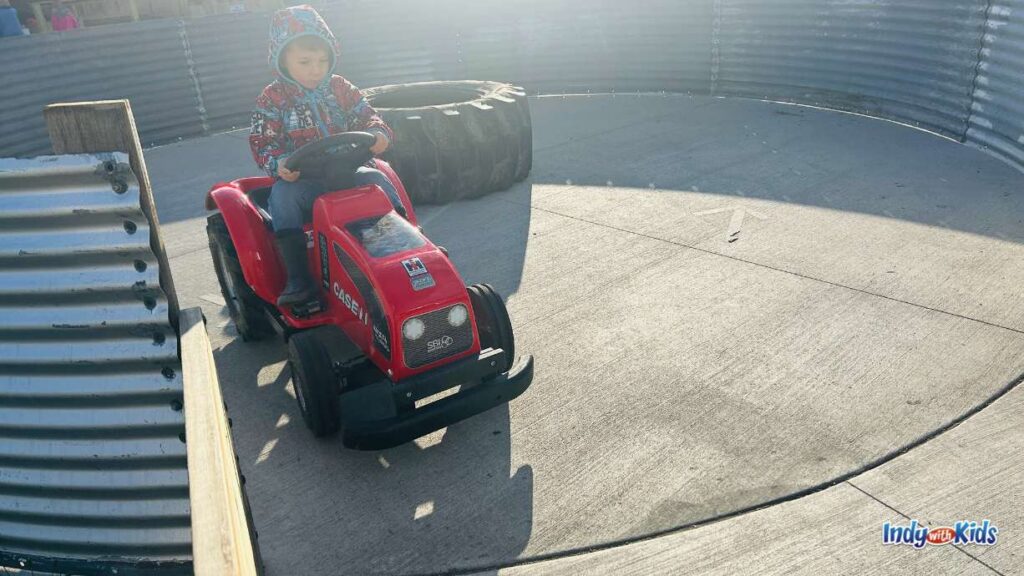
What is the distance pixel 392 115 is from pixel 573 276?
102 inches

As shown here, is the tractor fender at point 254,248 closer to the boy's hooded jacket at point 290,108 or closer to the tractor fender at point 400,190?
the boy's hooded jacket at point 290,108

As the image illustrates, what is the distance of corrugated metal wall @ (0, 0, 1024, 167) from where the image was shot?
8445 mm

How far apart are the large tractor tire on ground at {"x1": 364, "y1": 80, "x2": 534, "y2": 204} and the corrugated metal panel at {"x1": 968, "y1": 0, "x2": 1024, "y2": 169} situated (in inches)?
179

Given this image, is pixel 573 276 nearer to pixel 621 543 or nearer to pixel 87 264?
pixel 621 543

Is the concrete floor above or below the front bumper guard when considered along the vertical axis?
below

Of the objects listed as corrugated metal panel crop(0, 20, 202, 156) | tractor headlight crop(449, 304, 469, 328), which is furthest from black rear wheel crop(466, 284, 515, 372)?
corrugated metal panel crop(0, 20, 202, 156)

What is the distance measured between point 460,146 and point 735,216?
2419 mm

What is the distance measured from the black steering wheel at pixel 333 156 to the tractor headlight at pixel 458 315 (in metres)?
1.07

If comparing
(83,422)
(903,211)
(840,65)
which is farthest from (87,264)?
(840,65)

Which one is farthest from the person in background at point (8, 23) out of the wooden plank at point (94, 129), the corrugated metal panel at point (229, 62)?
the wooden plank at point (94, 129)

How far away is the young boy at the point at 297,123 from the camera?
428cm

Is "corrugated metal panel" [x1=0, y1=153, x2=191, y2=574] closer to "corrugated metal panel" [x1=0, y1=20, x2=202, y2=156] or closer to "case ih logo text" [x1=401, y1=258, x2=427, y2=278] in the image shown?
"case ih logo text" [x1=401, y1=258, x2=427, y2=278]

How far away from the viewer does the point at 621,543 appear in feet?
10.4

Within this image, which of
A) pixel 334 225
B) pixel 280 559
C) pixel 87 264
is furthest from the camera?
Result: pixel 334 225
